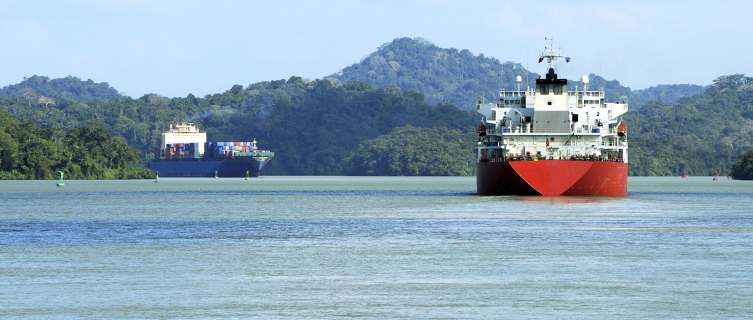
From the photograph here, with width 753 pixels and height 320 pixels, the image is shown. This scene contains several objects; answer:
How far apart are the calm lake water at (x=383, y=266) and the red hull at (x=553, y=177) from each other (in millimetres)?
14427

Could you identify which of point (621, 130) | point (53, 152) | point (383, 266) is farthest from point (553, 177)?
point (53, 152)

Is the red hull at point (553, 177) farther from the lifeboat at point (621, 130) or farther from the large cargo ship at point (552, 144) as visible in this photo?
the lifeboat at point (621, 130)

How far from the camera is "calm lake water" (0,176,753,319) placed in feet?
94.3

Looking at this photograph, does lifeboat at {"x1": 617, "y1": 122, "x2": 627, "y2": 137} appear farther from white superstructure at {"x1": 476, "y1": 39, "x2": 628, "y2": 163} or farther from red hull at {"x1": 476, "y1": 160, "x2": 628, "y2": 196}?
red hull at {"x1": 476, "y1": 160, "x2": 628, "y2": 196}

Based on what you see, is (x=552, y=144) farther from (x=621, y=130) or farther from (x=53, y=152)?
(x=53, y=152)

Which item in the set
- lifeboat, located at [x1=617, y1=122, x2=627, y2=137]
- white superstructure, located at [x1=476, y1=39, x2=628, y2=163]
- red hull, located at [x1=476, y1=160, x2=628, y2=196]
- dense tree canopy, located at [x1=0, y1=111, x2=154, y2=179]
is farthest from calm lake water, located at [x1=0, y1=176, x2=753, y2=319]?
dense tree canopy, located at [x1=0, y1=111, x2=154, y2=179]

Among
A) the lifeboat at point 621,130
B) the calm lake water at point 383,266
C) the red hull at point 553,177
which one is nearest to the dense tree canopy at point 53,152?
the lifeboat at point 621,130

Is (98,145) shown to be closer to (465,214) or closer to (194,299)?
(465,214)

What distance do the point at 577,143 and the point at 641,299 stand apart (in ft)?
187

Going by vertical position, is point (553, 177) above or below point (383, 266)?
above

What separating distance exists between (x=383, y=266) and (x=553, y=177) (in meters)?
45.6

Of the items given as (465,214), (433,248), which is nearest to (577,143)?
(465,214)

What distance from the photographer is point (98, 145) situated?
195375 mm

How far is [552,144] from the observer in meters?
86.0
